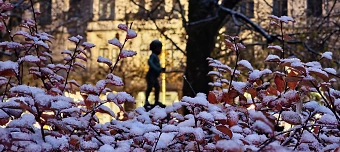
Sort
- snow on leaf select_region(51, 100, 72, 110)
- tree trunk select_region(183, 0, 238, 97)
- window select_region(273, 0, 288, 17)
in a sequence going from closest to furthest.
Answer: snow on leaf select_region(51, 100, 72, 110) → tree trunk select_region(183, 0, 238, 97) → window select_region(273, 0, 288, 17)

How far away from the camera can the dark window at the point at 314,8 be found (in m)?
12.7

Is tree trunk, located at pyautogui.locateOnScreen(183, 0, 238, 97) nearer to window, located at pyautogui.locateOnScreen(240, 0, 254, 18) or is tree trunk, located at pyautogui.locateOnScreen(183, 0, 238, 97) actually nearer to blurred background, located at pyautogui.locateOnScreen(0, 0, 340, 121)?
blurred background, located at pyautogui.locateOnScreen(0, 0, 340, 121)

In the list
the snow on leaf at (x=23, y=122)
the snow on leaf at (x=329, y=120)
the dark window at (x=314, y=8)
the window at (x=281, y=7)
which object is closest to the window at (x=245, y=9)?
the window at (x=281, y=7)

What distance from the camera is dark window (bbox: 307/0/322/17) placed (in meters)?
12.7

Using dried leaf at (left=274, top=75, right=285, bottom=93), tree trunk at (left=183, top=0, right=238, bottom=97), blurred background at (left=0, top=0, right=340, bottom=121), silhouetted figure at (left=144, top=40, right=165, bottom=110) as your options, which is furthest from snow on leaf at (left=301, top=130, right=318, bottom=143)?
tree trunk at (left=183, top=0, right=238, bottom=97)

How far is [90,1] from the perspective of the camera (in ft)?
65.6

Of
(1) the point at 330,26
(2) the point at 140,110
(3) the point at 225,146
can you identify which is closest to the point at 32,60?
(2) the point at 140,110

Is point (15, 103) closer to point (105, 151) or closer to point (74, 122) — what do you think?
point (74, 122)

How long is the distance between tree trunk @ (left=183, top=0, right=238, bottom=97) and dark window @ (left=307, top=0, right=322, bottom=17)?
16.3 ft

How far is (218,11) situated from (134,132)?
666 centimetres

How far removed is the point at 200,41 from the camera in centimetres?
865

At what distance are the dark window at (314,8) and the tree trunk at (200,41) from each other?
Result: 4.96 metres

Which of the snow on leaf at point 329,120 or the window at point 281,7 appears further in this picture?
the window at point 281,7

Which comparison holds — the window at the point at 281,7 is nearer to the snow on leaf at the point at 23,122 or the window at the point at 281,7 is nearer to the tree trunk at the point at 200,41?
the tree trunk at the point at 200,41
